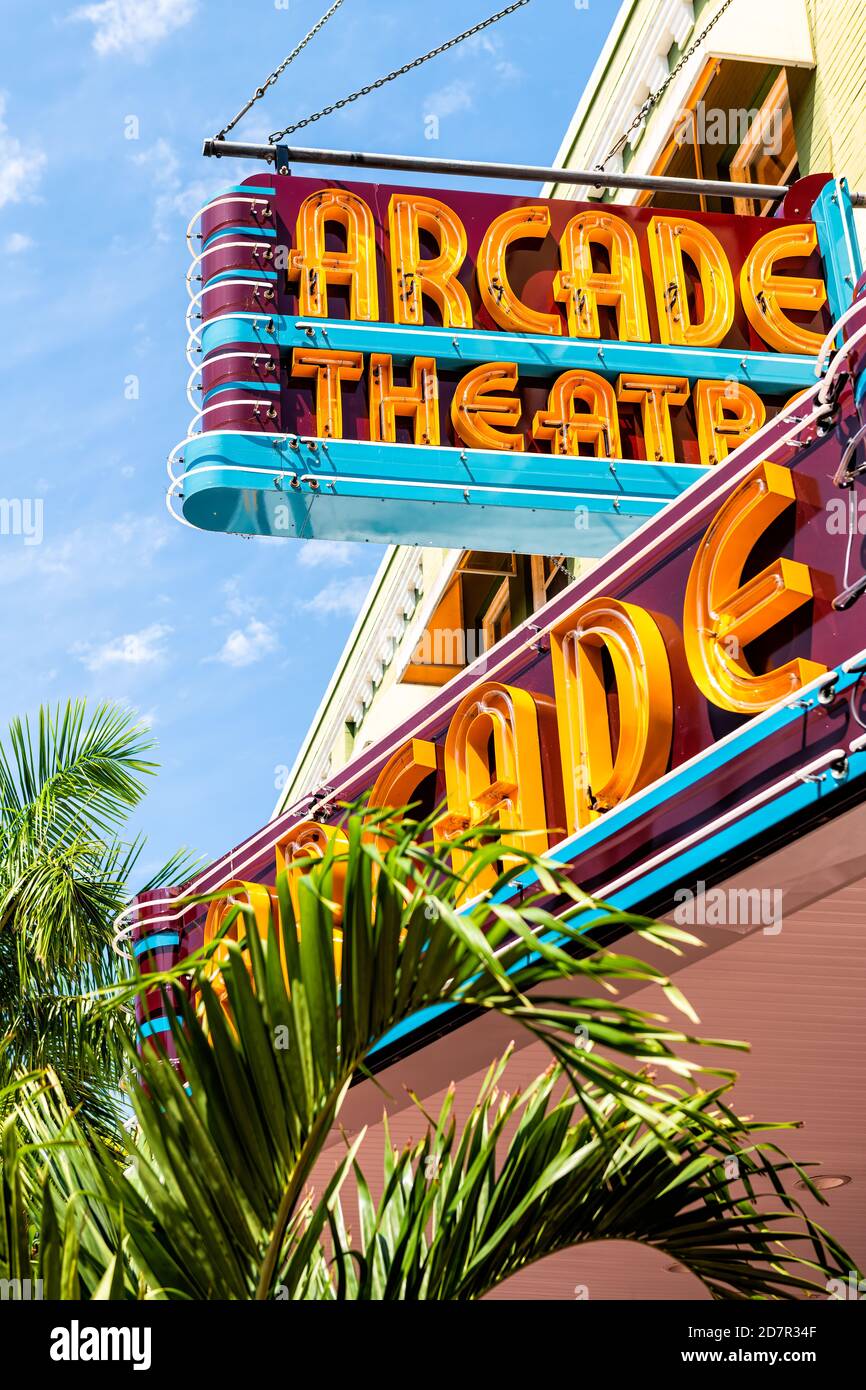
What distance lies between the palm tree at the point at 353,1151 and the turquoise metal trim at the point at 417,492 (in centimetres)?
420

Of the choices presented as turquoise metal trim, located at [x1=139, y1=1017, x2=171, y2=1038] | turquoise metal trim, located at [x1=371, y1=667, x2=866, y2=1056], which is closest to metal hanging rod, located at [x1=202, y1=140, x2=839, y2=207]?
turquoise metal trim, located at [x1=371, y1=667, x2=866, y2=1056]

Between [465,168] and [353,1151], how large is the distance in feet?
19.8

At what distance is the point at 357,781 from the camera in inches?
306

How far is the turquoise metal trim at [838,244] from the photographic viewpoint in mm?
7992

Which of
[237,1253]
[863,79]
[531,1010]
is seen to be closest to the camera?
[531,1010]

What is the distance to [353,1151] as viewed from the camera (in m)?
3.47

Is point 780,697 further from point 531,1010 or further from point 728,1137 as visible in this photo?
point 531,1010

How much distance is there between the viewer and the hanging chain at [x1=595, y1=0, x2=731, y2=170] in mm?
9555

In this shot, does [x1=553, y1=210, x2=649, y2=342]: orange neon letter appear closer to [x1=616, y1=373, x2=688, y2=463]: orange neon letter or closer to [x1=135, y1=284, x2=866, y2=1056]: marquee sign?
[x1=616, y1=373, x2=688, y2=463]: orange neon letter

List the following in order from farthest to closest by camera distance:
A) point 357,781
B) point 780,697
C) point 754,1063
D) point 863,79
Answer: point 863,79, point 357,781, point 754,1063, point 780,697

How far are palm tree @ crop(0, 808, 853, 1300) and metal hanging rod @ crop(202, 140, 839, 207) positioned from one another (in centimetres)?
561
